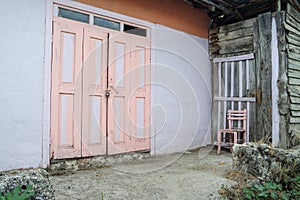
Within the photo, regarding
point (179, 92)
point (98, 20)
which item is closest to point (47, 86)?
point (98, 20)

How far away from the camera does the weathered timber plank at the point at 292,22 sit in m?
4.46

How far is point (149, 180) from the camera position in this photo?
9.96 ft

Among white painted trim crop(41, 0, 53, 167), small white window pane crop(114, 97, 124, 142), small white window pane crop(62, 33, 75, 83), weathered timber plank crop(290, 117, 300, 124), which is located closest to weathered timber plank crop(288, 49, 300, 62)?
weathered timber plank crop(290, 117, 300, 124)

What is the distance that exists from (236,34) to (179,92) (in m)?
1.58

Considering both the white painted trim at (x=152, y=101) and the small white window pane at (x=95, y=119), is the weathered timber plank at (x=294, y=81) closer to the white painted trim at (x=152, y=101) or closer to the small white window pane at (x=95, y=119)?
the white painted trim at (x=152, y=101)

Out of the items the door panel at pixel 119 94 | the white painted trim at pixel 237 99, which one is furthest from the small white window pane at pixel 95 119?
the white painted trim at pixel 237 99

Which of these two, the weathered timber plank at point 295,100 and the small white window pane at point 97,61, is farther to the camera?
the weathered timber plank at point 295,100

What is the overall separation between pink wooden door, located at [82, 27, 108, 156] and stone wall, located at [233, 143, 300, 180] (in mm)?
1884

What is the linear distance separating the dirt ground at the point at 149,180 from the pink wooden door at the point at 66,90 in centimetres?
39

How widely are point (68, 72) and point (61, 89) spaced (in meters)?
0.25

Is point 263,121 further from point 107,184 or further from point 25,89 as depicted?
point 25,89

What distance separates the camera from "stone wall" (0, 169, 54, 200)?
62.2 inches

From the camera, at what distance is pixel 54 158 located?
329 cm

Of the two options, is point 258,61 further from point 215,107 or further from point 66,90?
point 66,90
